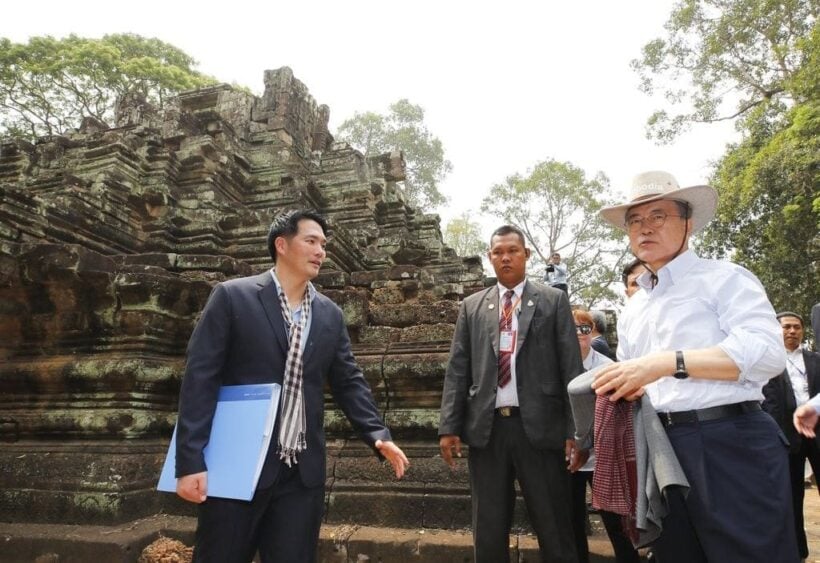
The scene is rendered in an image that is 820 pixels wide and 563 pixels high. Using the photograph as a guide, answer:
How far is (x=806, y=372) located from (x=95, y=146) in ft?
32.8

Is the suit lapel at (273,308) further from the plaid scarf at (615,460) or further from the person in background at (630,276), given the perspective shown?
the person in background at (630,276)

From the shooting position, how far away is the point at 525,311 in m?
2.54

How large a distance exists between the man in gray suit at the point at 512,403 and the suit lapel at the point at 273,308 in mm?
916

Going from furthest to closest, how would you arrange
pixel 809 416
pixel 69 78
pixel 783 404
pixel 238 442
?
pixel 69 78, pixel 783 404, pixel 809 416, pixel 238 442

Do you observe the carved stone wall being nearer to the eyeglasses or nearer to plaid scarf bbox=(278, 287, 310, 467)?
plaid scarf bbox=(278, 287, 310, 467)

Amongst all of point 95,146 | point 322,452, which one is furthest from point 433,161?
point 322,452

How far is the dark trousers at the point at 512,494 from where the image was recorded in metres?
2.22

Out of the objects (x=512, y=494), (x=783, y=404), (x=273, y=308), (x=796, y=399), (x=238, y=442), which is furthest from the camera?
(x=796, y=399)

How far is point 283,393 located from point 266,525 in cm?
47

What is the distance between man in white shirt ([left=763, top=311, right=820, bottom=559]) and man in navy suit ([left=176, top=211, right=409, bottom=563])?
2990 millimetres

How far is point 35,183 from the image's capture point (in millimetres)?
8461

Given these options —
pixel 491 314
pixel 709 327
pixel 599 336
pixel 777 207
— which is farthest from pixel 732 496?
pixel 777 207

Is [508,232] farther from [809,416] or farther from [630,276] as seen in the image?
[809,416]

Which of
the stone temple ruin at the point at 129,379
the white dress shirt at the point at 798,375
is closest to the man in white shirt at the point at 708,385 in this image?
the stone temple ruin at the point at 129,379
